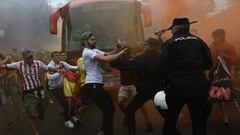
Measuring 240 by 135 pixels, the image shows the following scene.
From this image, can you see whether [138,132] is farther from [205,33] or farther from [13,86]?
[205,33]

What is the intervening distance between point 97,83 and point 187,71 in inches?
67.2

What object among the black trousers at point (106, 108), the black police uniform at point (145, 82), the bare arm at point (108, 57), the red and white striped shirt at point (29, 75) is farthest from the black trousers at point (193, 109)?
the red and white striped shirt at point (29, 75)

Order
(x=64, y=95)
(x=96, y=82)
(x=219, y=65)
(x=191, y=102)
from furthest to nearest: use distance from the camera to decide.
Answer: (x=64, y=95)
(x=219, y=65)
(x=96, y=82)
(x=191, y=102)

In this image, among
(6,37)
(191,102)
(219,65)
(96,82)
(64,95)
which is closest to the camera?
(191,102)

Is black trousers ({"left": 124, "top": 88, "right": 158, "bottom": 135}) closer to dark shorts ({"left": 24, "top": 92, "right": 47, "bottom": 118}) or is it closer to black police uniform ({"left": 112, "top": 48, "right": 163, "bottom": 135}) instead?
black police uniform ({"left": 112, "top": 48, "right": 163, "bottom": 135})

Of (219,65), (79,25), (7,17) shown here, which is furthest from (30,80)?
(7,17)

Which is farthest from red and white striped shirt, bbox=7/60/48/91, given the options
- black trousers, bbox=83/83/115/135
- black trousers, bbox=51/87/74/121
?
black trousers, bbox=83/83/115/135

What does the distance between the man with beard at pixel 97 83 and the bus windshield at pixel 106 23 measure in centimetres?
406

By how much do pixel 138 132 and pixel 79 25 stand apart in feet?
14.2

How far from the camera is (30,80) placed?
811cm

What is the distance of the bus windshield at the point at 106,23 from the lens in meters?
11.4

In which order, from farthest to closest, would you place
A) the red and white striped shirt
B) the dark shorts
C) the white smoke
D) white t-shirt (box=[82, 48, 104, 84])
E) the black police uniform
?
the white smoke, the red and white striped shirt, the dark shorts, the black police uniform, white t-shirt (box=[82, 48, 104, 84])

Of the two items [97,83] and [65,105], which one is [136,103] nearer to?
[97,83]

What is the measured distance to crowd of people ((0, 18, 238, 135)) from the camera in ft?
Result: 18.8
